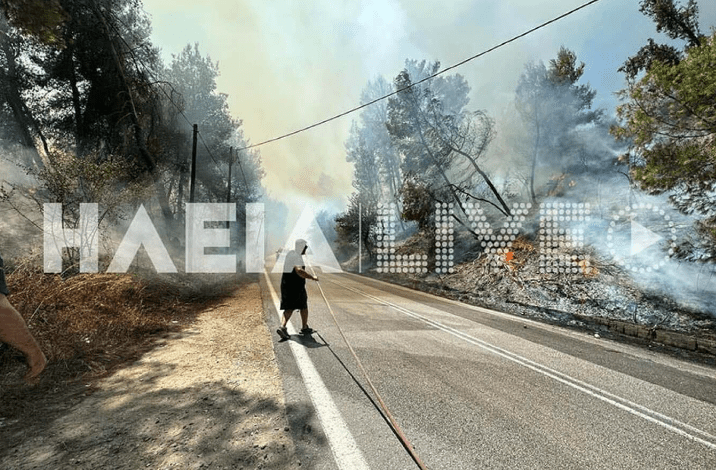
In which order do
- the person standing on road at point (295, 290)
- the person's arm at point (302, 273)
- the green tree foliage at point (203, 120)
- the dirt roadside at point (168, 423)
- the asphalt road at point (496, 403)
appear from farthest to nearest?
the green tree foliage at point (203, 120)
the person standing on road at point (295, 290)
the person's arm at point (302, 273)
the asphalt road at point (496, 403)
the dirt roadside at point (168, 423)

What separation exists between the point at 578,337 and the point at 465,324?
2.55 m

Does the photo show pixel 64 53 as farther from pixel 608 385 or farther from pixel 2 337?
pixel 608 385

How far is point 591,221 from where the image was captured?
44.0 feet

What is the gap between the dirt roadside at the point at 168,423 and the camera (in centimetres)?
232

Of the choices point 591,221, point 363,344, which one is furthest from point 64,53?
point 591,221

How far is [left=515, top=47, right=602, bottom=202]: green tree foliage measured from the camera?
24.0 meters

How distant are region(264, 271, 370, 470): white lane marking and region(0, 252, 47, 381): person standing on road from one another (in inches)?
79.7

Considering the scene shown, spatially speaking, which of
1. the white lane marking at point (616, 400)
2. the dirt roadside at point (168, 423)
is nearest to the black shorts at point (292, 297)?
the dirt roadside at point (168, 423)

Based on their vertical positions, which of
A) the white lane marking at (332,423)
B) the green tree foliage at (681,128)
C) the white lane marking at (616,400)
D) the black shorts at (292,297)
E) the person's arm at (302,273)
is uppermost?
the green tree foliage at (681,128)

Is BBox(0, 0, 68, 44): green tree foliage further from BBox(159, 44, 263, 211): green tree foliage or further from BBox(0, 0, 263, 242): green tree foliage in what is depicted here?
BBox(159, 44, 263, 211): green tree foliage

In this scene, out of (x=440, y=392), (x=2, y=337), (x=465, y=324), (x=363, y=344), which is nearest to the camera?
(x=2, y=337)

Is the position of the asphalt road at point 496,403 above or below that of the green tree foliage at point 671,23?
below

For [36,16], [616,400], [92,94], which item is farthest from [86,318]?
[92,94]

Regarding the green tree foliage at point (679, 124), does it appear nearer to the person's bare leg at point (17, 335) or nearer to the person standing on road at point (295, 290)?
the person standing on road at point (295, 290)
